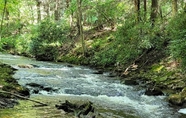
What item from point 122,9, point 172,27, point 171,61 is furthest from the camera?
point 122,9

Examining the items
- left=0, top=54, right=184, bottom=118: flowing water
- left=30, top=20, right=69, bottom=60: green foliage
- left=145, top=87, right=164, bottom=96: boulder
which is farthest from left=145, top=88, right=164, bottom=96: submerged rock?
left=30, top=20, right=69, bottom=60: green foliage

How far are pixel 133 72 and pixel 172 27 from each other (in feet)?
15.5

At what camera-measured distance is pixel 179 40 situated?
12.5 metres

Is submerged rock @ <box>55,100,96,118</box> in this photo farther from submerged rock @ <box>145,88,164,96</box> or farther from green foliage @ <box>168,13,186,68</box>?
green foliage @ <box>168,13,186,68</box>

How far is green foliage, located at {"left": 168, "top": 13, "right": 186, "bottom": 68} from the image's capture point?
12578mm

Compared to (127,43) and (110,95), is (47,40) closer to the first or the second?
(127,43)

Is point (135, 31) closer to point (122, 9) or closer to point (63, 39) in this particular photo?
point (122, 9)

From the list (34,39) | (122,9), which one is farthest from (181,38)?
(34,39)

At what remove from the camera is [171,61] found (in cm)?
1772

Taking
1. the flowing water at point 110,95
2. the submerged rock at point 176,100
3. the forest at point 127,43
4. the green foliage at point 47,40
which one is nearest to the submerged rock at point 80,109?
the flowing water at point 110,95

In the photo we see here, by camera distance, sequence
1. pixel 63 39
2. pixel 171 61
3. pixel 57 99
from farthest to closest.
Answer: pixel 63 39 → pixel 171 61 → pixel 57 99

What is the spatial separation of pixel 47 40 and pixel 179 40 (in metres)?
20.5

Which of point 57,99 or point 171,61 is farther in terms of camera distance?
point 171,61

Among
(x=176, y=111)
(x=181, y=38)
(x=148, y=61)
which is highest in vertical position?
(x=181, y=38)
